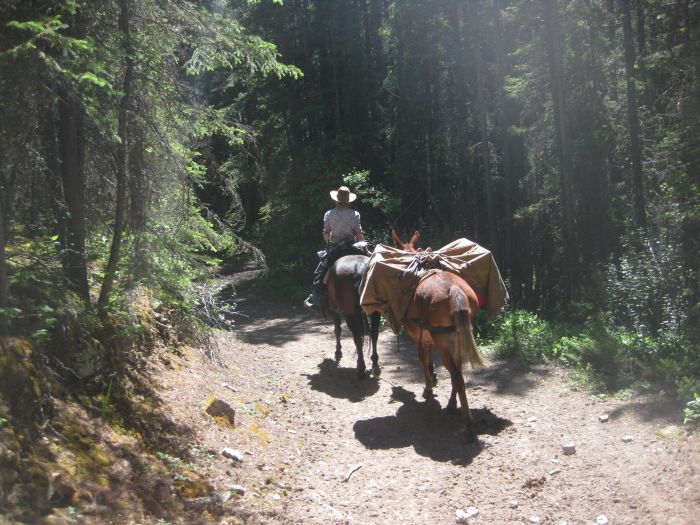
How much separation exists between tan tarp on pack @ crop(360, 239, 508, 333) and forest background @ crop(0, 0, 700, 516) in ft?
5.99

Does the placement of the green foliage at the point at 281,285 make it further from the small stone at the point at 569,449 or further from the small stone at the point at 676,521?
the small stone at the point at 676,521

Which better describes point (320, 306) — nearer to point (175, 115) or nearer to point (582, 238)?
point (175, 115)

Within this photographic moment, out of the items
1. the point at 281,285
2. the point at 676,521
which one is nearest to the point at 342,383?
the point at 676,521

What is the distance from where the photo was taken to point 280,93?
26.7 meters

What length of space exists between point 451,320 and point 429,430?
1.59 m

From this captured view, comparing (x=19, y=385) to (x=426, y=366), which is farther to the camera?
(x=426, y=366)

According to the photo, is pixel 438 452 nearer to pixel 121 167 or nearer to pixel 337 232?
pixel 121 167

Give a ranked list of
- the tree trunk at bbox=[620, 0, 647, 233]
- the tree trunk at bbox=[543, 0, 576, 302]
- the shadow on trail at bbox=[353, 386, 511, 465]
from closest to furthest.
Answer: the shadow on trail at bbox=[353, 386, 511, 465] < the tree trunk at bbox=[620, 0, 647, 233] < the tree trunk at bbox=[543, 0, 576, 302]

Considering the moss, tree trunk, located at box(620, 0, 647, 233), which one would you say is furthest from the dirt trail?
tree trunk, located at box(620, 0, 647, 233)

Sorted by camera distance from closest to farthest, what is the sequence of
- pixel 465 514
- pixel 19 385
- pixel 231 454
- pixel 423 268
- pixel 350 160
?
pixel 19 385 → pixel 465 514 → pixel 231 454 → pixel 423 268 → pixel 350 160

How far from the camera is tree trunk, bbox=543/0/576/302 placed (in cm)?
1733

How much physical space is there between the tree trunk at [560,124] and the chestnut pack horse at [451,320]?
1067 cm

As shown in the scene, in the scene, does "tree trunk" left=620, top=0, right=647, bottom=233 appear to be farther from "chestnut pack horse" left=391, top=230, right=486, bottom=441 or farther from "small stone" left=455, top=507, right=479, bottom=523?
"small stone" left=455, top=507, right=479, bottom=523

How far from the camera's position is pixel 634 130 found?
664 inches
